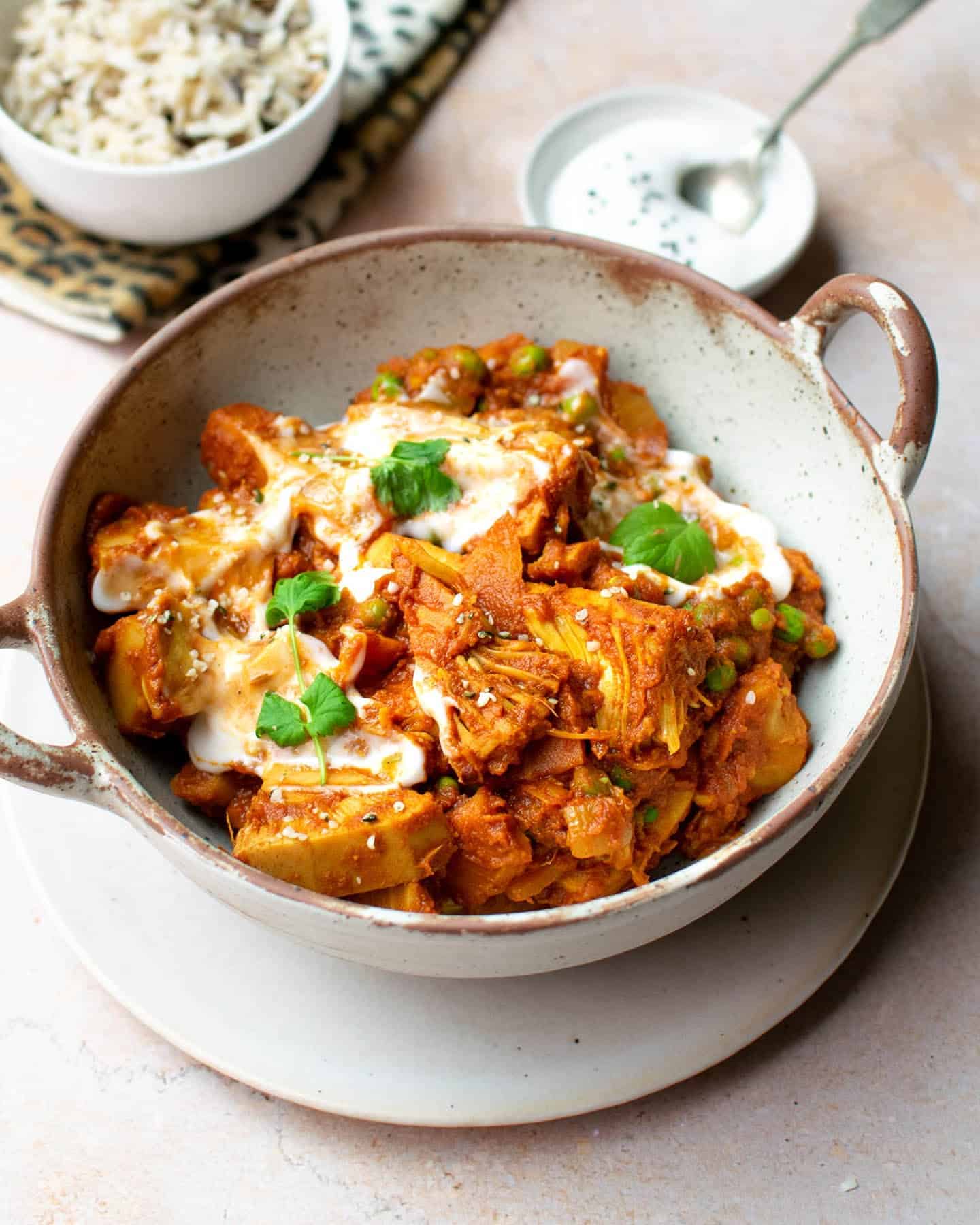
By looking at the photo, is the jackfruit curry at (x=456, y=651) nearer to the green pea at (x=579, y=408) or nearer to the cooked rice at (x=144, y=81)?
the green pea at (x=579, y=408)

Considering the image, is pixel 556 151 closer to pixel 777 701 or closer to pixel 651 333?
pixel 651 333

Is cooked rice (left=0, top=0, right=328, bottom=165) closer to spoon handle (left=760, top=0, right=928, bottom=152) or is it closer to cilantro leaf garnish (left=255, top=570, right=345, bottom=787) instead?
spoon handle (left=760, top=0, right=928, bottom=152)

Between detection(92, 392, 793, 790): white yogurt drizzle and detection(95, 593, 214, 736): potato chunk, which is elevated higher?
detection(92, 392, 793, 790): white yogurt drizzle

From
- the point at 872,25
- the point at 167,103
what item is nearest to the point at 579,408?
the point at 167,103

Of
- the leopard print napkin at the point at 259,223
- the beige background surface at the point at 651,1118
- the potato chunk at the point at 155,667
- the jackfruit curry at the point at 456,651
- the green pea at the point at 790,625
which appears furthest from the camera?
the leopard print napkin at the point at 259,223

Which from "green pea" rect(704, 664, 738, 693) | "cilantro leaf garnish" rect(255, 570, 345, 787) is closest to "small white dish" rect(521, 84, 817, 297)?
"green pea" rect(704, 664, 738, 693)

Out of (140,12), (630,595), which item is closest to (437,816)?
(630,595)

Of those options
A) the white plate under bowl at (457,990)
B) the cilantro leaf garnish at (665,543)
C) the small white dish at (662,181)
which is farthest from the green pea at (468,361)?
the white plate under bowl at (457,990)
